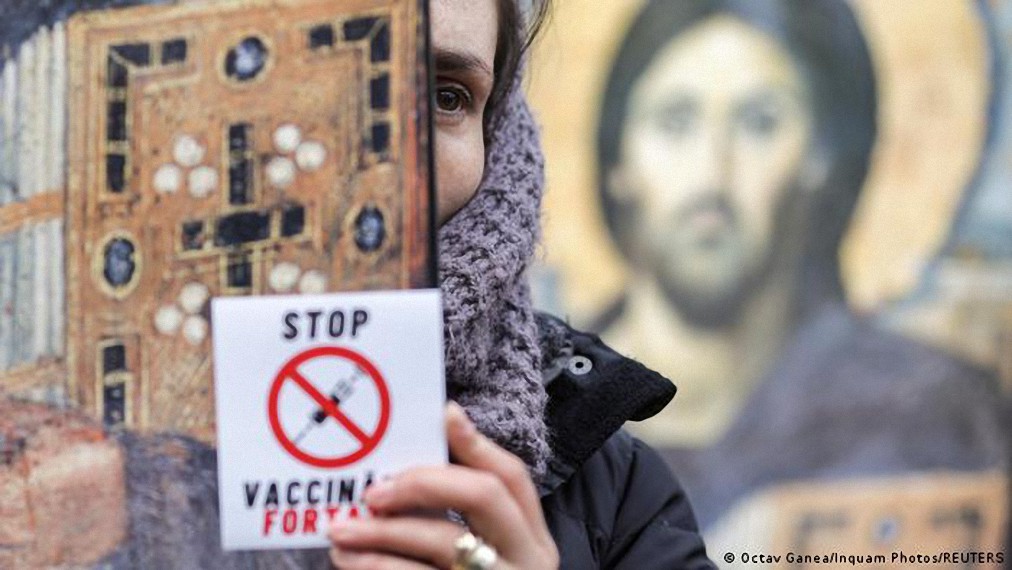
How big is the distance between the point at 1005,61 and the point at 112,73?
410cm

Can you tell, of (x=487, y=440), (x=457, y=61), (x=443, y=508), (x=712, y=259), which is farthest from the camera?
(x=712, y=259)

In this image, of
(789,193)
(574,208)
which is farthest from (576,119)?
(789,193)

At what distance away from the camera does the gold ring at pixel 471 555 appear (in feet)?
3.70

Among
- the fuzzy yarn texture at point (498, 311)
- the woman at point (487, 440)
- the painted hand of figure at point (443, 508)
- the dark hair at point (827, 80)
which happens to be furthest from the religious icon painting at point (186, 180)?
the dark hair at point (827, 80)

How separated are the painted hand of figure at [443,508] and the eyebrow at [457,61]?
510 millimetres

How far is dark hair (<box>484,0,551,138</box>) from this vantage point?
1727mm

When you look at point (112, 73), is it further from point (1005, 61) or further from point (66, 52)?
point (1005, 61)

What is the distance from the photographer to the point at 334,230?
1216 millimetres

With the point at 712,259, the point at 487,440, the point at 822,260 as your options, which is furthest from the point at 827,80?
the point at 487,440

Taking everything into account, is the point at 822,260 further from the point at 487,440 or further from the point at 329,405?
the point at 329,405

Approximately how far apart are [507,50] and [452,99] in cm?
22

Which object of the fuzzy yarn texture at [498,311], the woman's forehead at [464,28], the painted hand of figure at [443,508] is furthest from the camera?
the fuzzy yarn texture at [498,311]

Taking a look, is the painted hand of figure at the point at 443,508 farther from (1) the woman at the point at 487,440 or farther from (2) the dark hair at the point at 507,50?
(2) the dark hair at the point at 507,50

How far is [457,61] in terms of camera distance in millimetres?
1552
